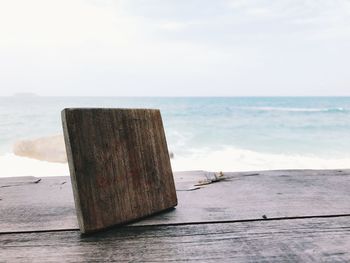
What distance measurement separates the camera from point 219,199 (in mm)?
801

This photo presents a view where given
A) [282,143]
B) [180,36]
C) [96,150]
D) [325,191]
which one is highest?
[180,36]

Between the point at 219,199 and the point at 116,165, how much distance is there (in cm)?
31

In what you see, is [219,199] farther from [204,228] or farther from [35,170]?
[35,170]

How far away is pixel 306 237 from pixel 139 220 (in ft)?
1.09

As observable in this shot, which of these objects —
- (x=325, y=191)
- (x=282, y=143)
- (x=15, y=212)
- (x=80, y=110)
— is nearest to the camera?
(x=80, y=110)

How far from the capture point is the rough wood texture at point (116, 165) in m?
0.58

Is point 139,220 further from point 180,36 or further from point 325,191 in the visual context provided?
point 180,36

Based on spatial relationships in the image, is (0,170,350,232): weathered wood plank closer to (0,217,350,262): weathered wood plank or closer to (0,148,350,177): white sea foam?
(0,217,350,262): weathered wood plank

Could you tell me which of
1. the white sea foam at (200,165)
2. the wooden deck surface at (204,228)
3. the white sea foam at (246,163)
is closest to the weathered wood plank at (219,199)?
the wooden deck surface at (204,228)

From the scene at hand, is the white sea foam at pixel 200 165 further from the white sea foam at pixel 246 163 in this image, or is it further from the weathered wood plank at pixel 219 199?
the weathered wood plank at pixel 219 199

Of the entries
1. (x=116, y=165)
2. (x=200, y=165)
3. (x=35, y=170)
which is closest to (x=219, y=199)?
(x=116, y=165)

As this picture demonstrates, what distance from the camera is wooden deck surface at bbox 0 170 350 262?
50 centimetres

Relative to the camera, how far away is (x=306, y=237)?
22.4 inches

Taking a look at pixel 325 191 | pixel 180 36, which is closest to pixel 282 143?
pixel 325 191
